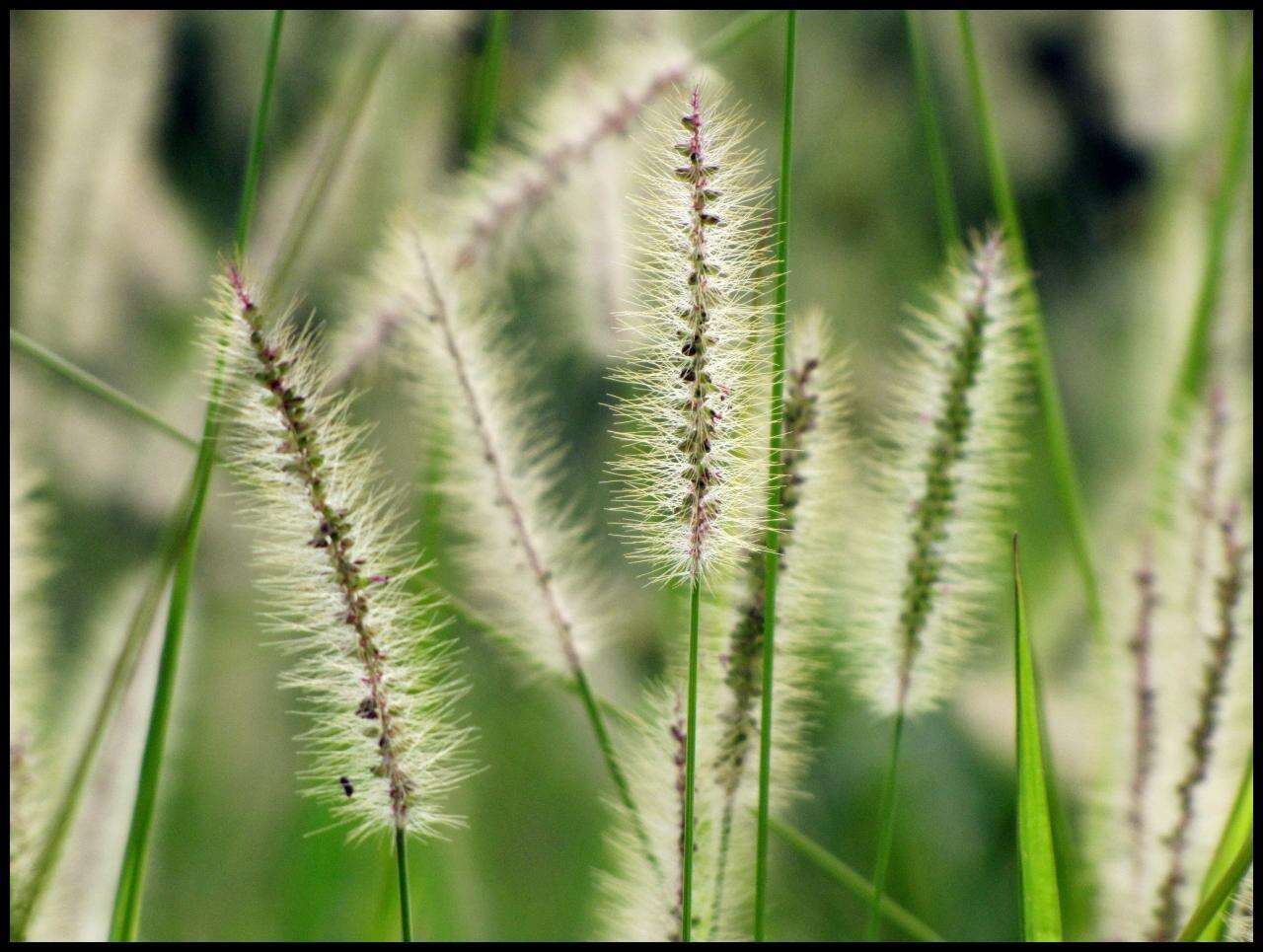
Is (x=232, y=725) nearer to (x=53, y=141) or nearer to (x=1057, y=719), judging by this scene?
(x=53, y=141)

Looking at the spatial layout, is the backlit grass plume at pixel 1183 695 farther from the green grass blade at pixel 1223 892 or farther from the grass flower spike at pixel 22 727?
the grass flower spike at pixel 22 727

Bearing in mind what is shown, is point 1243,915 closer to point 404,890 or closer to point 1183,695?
point 1183,695

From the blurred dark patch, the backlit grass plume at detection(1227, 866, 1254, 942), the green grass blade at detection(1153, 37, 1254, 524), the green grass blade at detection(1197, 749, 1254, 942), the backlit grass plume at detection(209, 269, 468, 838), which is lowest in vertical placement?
the backlit grass plume at detection(1227, 866, 1254, 942)

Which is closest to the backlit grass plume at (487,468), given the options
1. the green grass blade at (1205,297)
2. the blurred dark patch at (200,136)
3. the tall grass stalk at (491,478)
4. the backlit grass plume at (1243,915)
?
the tall grass stalk at (491,478)

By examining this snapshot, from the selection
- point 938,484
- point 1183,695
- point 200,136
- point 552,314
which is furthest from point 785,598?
point 200,136

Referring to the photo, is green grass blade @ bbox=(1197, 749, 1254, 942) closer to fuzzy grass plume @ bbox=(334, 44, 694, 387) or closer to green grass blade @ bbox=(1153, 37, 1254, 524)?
green grass blade @ bbox=(1153, 37, 1254, 524)

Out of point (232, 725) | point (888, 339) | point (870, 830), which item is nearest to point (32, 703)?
point (232, 725)

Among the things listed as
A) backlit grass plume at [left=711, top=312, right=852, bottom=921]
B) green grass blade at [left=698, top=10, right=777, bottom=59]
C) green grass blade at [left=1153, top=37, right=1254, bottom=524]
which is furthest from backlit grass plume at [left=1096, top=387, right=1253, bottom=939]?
green grass blade at [left=698, top=10, right=777, bottom=59]
